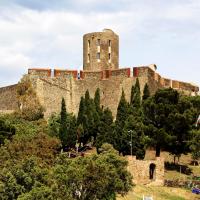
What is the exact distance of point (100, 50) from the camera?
7062 centimetres

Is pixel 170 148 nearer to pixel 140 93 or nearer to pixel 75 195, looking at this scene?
pixel 140 93

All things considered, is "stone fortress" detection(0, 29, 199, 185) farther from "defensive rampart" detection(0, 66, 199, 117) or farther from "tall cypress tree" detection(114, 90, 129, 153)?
"tall cypress tree" detection(114, 90, 129, 153)

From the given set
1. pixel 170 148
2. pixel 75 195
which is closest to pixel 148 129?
pixel 170 148

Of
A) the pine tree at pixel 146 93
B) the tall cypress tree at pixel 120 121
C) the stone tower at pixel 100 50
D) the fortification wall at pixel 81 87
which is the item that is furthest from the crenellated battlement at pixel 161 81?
the stone tower at pixel 100 50

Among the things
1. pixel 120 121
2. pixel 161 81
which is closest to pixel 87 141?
pixel 120 121

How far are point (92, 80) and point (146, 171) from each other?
807 inches

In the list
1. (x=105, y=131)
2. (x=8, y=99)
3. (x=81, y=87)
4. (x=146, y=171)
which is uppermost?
(x=81, y=87)

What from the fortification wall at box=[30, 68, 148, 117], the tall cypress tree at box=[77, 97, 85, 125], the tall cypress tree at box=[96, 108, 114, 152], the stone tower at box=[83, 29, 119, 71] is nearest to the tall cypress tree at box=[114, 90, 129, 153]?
the tall cypress tree at box=[96, 108, 114, 152]

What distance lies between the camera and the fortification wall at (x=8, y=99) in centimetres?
6831

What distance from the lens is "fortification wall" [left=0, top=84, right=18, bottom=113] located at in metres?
68.3

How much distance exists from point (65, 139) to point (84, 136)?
135 inches

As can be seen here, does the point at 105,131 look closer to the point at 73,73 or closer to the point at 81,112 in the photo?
the point at 81,112

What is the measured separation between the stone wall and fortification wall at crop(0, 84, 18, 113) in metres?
23.2

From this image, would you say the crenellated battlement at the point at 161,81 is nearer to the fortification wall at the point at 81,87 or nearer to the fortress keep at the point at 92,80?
the fortress keep at the point at 92,80
